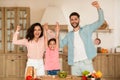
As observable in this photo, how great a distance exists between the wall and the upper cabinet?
31 cm

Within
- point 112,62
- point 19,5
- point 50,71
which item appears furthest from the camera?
point 19,5

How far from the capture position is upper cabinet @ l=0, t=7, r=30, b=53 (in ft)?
23.8

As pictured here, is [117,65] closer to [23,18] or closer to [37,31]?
[23,18]

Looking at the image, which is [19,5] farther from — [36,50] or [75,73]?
[75,73]

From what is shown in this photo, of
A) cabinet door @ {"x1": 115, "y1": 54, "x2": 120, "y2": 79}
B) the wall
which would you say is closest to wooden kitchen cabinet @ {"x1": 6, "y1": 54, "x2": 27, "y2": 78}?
the wall

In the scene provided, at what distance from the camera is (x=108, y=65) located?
7.07m

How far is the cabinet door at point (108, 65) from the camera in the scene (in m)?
7.05

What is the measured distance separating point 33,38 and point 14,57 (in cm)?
313

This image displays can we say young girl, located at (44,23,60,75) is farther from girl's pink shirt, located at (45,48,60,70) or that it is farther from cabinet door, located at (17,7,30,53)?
cabinet door, located at (17,7,30,53)

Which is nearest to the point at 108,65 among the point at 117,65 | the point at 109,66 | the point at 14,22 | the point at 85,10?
the point at 109,66

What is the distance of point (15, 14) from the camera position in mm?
7273

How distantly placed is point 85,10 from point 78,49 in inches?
158

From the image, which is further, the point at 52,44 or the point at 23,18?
the point at 23,18

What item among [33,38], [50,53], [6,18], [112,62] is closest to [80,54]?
[50,53]
